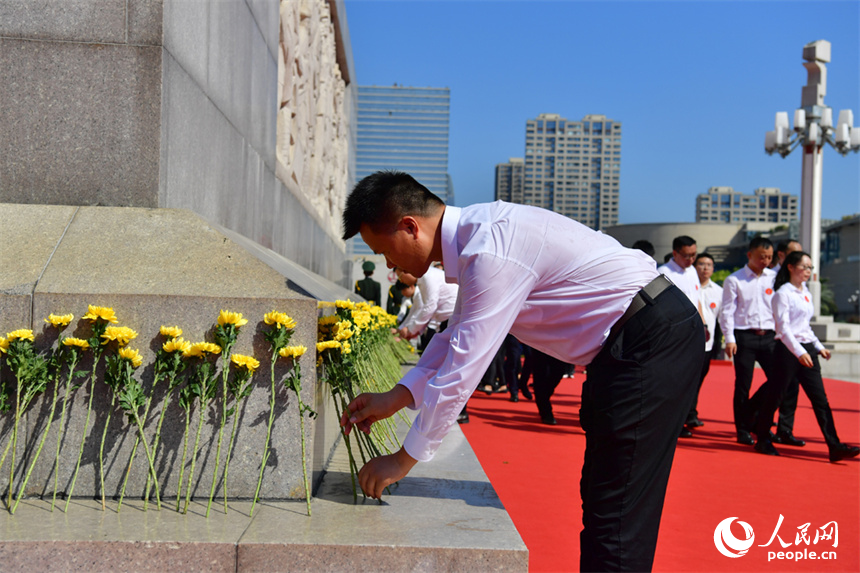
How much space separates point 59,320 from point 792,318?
5.57m

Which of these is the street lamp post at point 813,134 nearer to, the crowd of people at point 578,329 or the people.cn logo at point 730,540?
the people.cn logo at point 730,540

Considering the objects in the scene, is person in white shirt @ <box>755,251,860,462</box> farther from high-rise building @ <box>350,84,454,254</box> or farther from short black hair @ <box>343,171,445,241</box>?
high-rise building @ <box>350,84,454,254</box>

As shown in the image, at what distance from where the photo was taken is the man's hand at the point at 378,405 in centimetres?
254

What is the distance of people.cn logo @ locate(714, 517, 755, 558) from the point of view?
→ 3.82 metres

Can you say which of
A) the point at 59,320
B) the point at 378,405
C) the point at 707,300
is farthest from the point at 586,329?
the point at 707,300

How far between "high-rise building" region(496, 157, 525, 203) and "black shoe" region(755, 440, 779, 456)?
156 m

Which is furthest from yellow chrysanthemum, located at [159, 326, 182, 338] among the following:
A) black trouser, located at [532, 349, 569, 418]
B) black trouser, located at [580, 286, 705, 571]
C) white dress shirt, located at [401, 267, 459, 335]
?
black trouser, located at [532, 349, 569, 418]

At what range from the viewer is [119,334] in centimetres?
288

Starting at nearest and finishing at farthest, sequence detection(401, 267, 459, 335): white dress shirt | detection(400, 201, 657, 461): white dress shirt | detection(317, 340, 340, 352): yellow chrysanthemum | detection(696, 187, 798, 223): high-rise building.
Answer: detection(400, 201, 657, 461): white dress shirt < detection(317, 340, 340, 352): yellow chrysanthemum < detection(401, 267, 459, 335): white dress shirt < detection(696, 187, 798, 223): high-rise building

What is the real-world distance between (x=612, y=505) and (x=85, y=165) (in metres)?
2.95

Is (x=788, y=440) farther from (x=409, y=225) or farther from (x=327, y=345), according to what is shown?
(x=409, y=225)

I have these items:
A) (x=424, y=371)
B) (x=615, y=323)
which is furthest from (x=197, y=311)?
(x=615, y=323)

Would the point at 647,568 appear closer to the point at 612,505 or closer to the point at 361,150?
the point at 612,505

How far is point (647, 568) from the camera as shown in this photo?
2.18 metres
